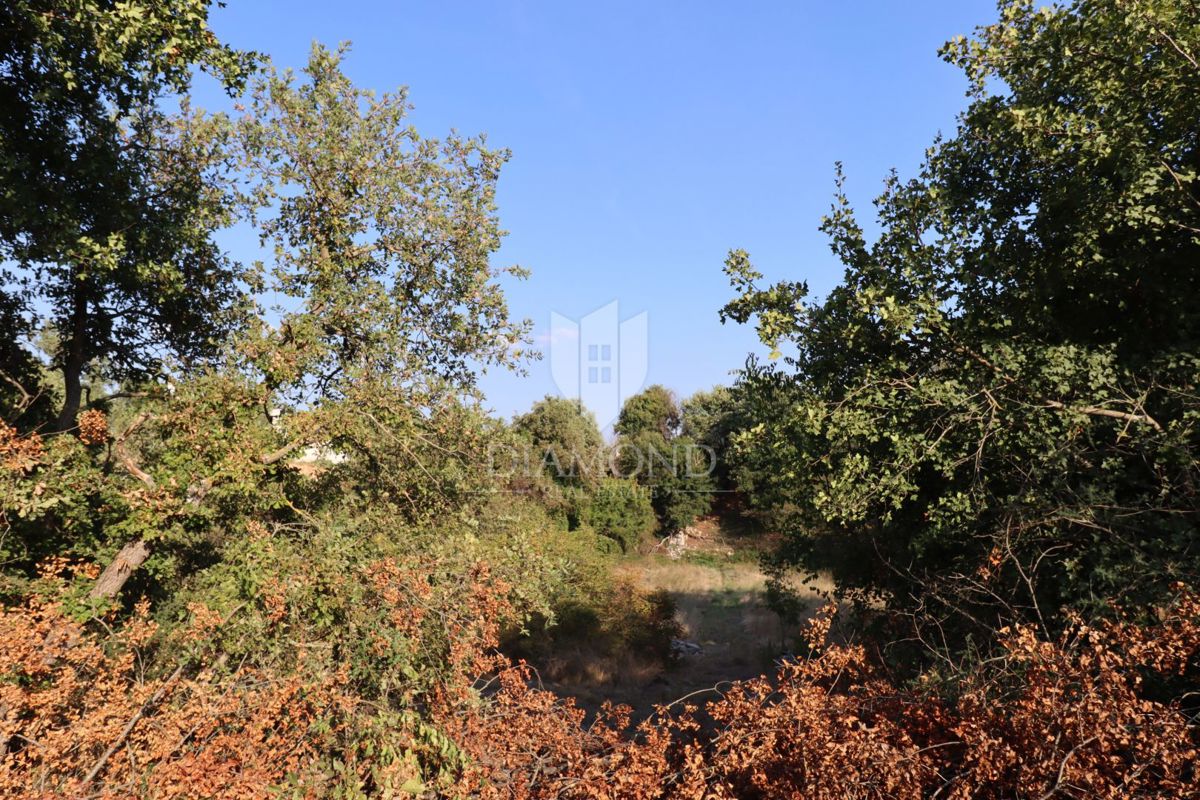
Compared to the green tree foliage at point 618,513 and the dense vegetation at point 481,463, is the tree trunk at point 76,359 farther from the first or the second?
the green tree foliage at point 618,513

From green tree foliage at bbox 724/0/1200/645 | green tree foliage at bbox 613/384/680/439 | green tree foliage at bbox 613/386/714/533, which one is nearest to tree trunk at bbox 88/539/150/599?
green tree foliage at bbox 724/0/1200/645

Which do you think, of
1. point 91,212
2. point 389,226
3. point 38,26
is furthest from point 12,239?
point 389,226

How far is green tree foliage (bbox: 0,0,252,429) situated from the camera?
7164 mm

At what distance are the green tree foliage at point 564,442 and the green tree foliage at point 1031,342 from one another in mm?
22446

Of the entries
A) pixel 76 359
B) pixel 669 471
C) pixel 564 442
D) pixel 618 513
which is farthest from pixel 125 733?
pixel 669 471

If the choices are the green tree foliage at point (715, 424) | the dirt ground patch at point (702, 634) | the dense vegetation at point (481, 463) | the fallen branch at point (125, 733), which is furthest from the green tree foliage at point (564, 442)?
the fallen branch at point (125, 733)

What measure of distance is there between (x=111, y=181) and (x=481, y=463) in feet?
20.5

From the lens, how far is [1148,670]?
17.9 feet

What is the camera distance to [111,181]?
8.42 m

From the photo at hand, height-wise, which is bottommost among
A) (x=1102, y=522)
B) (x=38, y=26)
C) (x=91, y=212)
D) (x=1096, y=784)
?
(x=1096, y=784)

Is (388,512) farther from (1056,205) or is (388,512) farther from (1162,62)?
(1162,62)

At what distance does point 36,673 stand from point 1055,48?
41.6ft

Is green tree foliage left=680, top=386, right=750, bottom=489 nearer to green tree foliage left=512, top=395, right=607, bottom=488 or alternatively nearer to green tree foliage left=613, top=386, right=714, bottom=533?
green tree foliage left=613, top=386, right=714, bottom=533

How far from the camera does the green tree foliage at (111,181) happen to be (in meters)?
7.16
